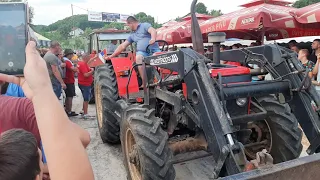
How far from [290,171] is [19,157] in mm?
1706

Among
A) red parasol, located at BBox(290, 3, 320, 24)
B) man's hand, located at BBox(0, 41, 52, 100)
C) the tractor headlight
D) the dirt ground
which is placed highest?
red parasol, located at BBox(290, 3, 320, 24)

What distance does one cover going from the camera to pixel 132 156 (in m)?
3.38

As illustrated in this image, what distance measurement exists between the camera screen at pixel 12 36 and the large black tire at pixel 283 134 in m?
4.78

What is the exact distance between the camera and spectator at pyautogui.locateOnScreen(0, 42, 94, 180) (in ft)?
3.13

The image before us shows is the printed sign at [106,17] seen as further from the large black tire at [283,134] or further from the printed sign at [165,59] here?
the large black tire at [283,134]

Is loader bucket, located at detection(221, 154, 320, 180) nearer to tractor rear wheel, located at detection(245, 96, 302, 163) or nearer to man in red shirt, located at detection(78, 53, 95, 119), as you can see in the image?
tractor rear wheel, located at detection(245, 96, 302, 163)

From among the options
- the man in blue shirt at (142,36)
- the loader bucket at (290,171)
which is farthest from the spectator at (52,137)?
the man in blue shirt at (142,36)

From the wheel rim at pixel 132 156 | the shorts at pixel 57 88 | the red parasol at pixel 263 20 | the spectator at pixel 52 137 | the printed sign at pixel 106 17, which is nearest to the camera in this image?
the spectator at pixel 52 137

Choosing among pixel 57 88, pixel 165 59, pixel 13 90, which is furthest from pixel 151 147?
pixel 57 88

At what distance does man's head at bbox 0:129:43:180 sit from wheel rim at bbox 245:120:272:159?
119 inches

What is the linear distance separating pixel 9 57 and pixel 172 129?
4.04 m

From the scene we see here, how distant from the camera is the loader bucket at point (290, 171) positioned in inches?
75.0

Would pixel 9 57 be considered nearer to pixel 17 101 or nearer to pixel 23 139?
pixel 17 101

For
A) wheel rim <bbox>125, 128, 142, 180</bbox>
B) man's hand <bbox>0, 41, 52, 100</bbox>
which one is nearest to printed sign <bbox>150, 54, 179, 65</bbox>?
wheel rim <bbox>125, 128, 142, 180</bbox>
